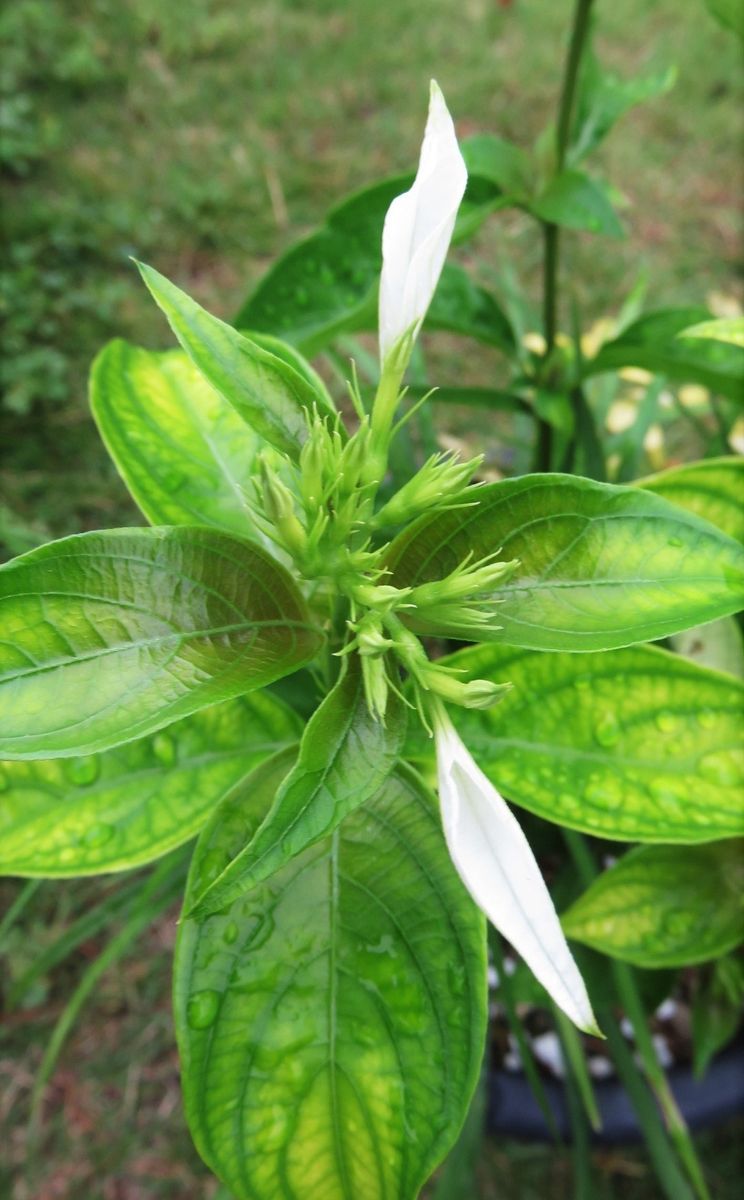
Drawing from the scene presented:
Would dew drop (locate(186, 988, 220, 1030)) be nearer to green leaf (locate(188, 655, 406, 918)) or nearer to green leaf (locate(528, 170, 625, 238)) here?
green leaf (locate(188, 655, 406, 918))

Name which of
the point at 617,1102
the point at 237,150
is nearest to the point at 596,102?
the point at 617,1102

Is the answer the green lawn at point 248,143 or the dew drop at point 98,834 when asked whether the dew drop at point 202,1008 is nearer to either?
the dew drop at point 98,834

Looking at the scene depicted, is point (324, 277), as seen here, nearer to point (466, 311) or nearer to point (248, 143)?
point (466, 311)

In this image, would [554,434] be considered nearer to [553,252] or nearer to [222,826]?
[553,252]

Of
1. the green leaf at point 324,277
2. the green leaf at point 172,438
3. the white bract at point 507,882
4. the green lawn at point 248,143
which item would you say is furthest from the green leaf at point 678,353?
the green lawn at point 248,143

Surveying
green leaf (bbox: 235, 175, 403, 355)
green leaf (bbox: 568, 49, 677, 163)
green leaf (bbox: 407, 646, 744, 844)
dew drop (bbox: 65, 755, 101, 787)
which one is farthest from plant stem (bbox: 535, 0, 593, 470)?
dew drop (bbox: 65, 755, 101, 787)

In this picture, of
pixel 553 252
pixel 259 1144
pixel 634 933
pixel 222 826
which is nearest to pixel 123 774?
pixel 222 826

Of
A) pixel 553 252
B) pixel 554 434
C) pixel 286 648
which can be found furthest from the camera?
pixel 554 434

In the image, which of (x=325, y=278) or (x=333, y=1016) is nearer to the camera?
(x=333, y=1016)
